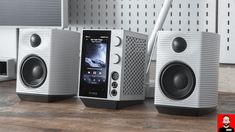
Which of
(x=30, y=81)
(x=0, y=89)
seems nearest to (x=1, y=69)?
(x=0, y=89)

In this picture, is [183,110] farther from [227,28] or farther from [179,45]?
[227,28]

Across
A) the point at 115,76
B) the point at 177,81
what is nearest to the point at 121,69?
the point at 115,76

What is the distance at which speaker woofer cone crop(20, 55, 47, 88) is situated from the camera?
975 millimetres

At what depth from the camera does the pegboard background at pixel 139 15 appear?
1169 millimetres

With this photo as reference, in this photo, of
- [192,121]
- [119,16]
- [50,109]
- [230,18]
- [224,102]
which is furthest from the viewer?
[119,16]

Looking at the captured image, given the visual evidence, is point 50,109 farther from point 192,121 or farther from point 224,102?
point 224,102

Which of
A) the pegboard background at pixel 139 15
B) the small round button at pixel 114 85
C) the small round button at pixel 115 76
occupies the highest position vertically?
the pegboard background at pixel 139 15

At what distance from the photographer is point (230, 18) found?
44.9 inches

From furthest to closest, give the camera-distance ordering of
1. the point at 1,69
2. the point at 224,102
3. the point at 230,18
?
the point at 1,69, the point at 230,18, the point at 224,102

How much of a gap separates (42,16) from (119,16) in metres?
0.27

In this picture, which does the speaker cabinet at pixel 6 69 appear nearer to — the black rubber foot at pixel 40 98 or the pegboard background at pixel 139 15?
the pegboard background at pixel 139 15

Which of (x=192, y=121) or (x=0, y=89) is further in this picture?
(x=0, y=89)
